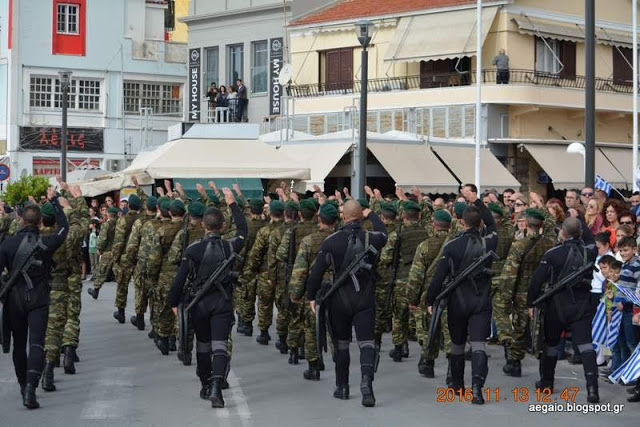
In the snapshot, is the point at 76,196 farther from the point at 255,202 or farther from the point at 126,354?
the point at 255,202

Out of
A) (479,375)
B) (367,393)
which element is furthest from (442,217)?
(367,393)

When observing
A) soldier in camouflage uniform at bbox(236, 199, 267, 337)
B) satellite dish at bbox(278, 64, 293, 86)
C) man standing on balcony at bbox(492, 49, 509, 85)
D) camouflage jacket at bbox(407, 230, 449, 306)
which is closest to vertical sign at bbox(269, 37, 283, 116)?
satellite dish at bbox(278, 64, 293, 86)

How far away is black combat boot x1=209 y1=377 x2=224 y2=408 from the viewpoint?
11805 millimetres

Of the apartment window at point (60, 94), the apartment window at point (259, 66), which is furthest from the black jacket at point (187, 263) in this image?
the apartment window at point (60, 94)

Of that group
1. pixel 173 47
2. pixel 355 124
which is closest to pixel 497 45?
pixel 355 124

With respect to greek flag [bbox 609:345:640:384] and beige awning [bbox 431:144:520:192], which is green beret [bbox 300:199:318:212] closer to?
greek flag [bbox 609:345:640:384]

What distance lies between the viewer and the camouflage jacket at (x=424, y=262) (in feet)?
43.3

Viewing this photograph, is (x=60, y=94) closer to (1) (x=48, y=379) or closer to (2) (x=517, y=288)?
(2) (x=517, y=288)

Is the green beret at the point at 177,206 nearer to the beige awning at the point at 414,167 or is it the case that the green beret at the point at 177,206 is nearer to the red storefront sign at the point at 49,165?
the beige awning at the point at 414,167

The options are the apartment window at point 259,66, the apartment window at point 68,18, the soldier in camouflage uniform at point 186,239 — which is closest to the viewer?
the soldier in camouflage uniform at point 186,239

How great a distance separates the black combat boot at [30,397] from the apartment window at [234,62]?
1470 inches

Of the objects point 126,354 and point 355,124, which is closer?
point 126,354

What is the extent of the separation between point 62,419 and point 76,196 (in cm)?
435

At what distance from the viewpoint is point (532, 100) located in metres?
38.9
